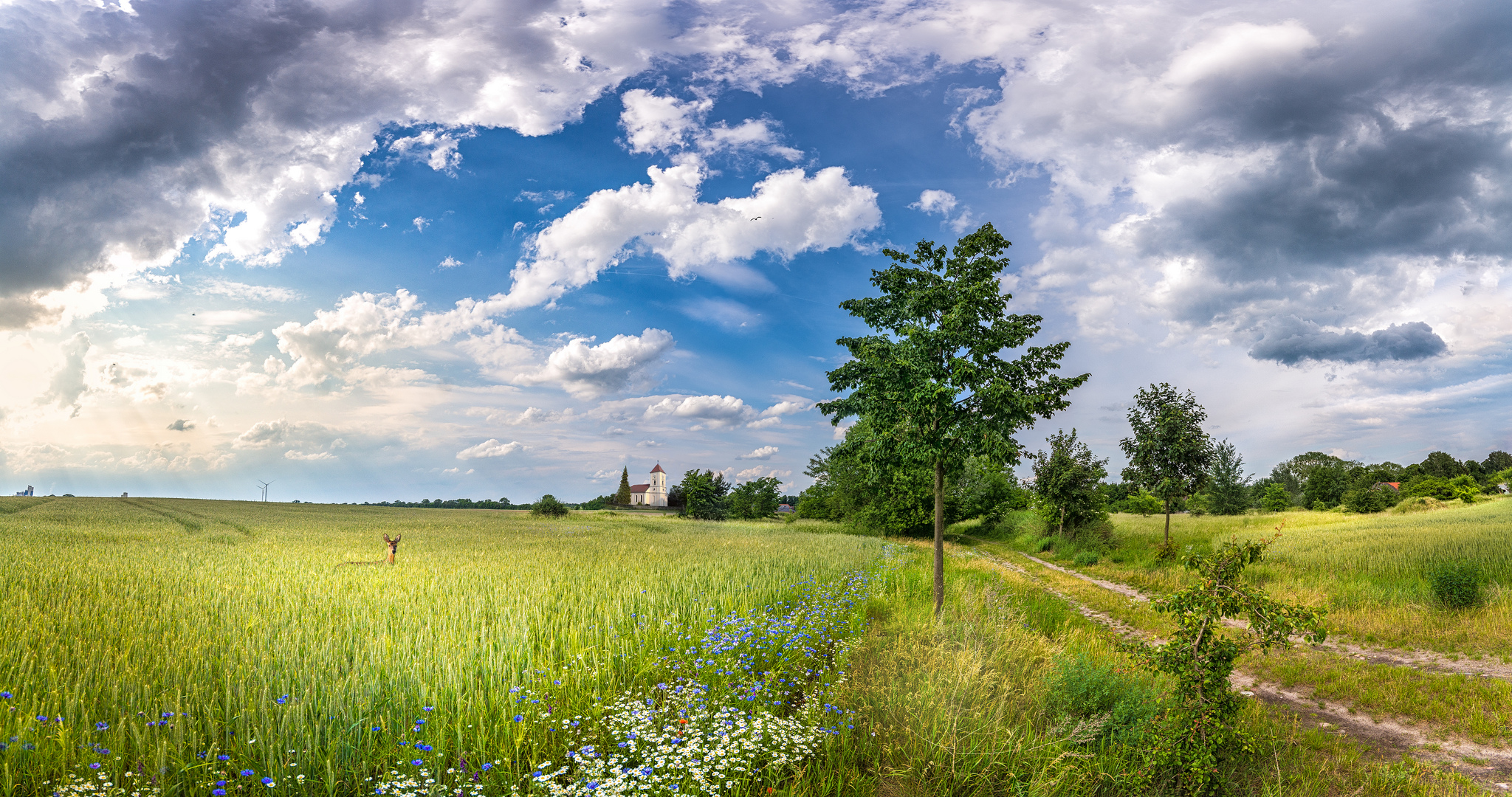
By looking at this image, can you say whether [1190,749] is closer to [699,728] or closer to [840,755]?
[840,755]

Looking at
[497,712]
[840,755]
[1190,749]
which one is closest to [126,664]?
[497,712]

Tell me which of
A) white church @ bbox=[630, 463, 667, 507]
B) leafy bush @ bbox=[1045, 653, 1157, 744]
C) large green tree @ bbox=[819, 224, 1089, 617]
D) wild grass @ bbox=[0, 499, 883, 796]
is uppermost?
large green tree @ bbox=[819, 224, 1089, 617]

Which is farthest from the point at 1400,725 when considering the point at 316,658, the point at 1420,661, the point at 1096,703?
the point at 316,658

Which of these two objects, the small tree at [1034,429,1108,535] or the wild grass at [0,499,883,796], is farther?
the small tree at [1034,429,1108,535]

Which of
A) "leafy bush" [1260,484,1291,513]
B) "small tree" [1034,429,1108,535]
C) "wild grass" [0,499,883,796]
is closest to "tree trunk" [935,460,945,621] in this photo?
"wild grass" [0,499,883,796]

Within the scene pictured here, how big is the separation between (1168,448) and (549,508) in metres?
56.0

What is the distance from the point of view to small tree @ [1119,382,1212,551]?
86.5 ft

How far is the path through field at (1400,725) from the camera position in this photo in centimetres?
709

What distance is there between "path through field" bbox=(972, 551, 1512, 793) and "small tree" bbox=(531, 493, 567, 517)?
59.3 meters

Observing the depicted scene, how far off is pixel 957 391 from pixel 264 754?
10121 millimetres

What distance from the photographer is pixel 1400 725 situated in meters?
8.38

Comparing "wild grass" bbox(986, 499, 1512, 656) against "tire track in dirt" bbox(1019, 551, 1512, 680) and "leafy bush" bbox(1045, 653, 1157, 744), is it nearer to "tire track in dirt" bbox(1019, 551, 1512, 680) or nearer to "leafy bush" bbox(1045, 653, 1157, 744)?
"tire track in dirt" bbox(1019, 551, 1512, 680)

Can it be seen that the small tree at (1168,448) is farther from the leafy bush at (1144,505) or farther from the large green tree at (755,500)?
the large green tree at (755,500)

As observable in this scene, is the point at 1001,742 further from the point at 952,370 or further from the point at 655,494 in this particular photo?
the point at 655,494
